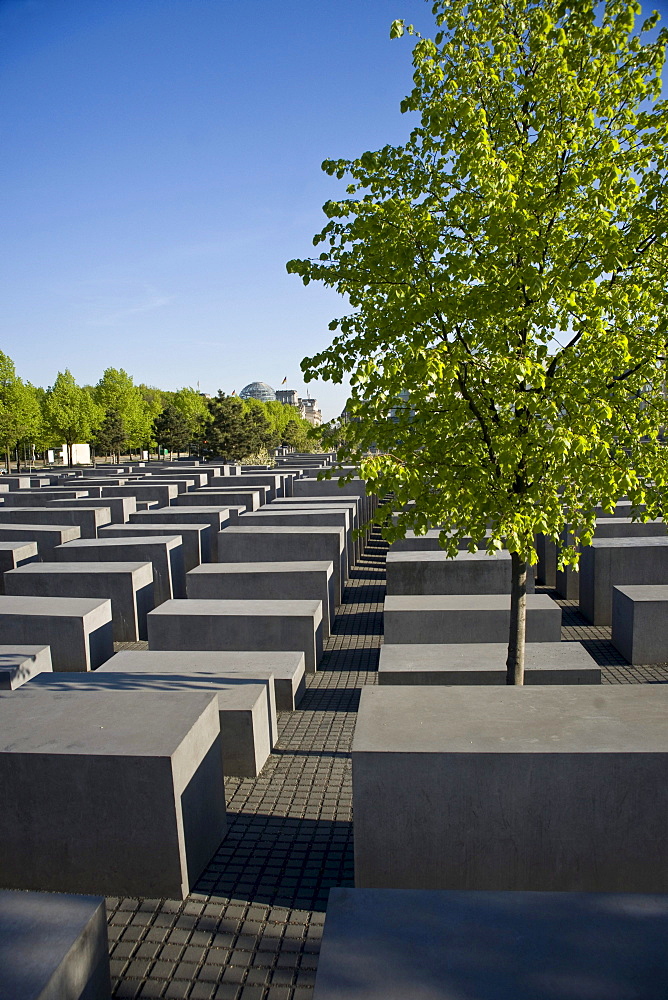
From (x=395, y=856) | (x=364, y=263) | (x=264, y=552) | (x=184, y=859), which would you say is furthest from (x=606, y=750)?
(x=264, y=552)

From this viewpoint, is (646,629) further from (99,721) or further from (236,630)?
(99,721)

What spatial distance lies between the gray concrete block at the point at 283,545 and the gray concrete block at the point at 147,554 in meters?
1.08

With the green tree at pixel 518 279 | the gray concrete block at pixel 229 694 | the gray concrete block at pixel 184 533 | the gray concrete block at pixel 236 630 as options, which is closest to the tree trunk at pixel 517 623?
the green tree at pixel 518 279

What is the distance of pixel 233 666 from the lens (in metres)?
8.32

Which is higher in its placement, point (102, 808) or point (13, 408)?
point (13, 408)

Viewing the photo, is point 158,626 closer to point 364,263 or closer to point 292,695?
point 292,695

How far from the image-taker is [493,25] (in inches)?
235

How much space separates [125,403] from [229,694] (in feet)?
207

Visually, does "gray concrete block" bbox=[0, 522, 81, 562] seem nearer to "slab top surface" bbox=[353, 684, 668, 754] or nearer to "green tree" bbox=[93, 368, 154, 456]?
"slab top surface" bbox=[353, 684, 668, 754]

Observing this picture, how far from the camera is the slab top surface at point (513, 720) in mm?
4640

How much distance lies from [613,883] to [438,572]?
8029 millimetres

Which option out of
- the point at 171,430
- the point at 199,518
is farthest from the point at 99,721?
the point at 171,430

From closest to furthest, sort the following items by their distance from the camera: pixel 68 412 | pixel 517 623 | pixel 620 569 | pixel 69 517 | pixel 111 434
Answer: pixel 517 623, pixel 620 569, pixel 69 517, pixel 68 412, pixel 111 434

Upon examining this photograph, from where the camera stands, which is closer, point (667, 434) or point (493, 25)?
point (493, 25)
